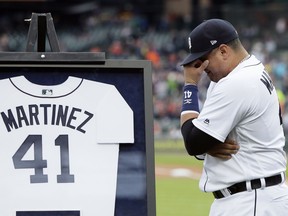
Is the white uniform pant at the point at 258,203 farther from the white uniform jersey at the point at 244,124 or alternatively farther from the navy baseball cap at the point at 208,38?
the navy baseball cap at the point at 208,38

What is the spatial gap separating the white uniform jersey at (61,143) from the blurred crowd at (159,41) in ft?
68.6

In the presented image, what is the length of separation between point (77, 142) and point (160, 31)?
2812 cm

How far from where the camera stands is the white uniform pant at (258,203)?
4.27m

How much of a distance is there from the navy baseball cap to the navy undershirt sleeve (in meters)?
0.35

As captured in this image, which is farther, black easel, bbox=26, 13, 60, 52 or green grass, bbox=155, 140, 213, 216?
green grass, bbox=155, 140, 213, 216

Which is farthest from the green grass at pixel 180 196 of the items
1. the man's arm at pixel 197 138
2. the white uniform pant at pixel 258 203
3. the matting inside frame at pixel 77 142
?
the matting inside frame at pixel 77 142

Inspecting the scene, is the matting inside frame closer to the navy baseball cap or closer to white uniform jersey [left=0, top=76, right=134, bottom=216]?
white uniform jersey [left=0, top=76, right=134, bottom=216]

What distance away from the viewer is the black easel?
423 centimetres

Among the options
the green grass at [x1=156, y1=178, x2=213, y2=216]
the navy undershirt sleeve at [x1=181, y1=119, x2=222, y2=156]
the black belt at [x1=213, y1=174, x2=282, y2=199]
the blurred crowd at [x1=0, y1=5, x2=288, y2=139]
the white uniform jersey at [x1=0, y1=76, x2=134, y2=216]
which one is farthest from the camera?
the blurred crowd at [x1=0, y1=5, x2=288, y2=139]

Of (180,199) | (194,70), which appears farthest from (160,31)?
(194,70)

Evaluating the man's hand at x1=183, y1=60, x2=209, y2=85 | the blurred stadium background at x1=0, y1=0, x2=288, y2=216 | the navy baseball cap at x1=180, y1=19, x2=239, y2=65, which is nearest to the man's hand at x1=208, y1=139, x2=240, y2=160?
the man's hand at x1=183, y1=60, x2=209, y2=85

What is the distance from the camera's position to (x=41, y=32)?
4.26m

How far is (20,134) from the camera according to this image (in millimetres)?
3943

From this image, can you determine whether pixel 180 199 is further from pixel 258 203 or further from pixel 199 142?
pixel 199 142
